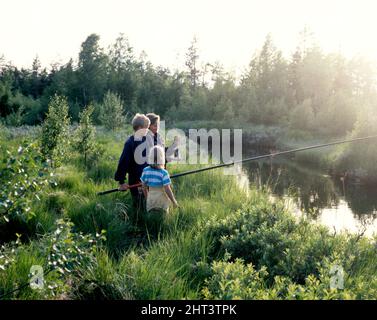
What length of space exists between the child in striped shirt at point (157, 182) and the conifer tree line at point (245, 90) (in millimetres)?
32835

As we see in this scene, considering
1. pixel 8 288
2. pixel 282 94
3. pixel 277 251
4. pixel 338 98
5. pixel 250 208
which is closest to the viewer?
pixel 8 288

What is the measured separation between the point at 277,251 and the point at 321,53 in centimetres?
5041

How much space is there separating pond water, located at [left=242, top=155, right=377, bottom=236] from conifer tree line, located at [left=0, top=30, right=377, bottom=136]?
19734mm

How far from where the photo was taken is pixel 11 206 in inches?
109

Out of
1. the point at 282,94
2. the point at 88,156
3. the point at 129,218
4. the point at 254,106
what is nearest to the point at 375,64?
A: the point at 282,94

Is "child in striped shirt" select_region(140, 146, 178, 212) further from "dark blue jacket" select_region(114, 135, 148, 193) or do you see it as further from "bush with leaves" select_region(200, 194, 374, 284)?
"bush with leaves" select_region(200, 194, 374, 284)

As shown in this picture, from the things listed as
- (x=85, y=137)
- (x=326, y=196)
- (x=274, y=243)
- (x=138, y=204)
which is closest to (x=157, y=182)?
(x=138, y=204)

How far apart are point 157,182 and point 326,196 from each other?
10092mm

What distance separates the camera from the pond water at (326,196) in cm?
980

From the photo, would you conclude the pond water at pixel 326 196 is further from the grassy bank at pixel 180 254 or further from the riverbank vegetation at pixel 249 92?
the riverbank vegetation at pixel 249 92

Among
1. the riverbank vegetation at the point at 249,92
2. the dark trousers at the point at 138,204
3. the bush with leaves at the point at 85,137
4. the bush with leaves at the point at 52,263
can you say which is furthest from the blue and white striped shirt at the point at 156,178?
the riverbank vegetation at the point at 249,92

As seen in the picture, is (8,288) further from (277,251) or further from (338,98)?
(338,98)

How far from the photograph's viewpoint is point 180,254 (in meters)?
4.22

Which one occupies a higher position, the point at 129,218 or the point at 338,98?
the point at 338,98
